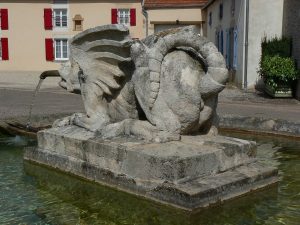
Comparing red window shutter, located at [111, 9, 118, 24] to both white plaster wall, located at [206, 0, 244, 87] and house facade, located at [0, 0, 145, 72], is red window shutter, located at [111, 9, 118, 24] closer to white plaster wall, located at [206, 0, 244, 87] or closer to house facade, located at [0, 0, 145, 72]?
house facade, located at [0, 0, 145, 72]

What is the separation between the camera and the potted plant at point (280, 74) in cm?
1498

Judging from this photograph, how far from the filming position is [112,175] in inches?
182

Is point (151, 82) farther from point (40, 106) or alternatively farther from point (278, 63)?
point (278, 63)

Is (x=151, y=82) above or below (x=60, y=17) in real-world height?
below

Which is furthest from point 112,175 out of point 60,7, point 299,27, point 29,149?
point 60,7

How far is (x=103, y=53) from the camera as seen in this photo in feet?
17.2

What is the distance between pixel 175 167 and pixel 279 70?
11.8 m

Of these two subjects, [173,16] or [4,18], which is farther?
[4,18]

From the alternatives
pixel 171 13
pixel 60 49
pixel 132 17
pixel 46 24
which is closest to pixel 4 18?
pixel 46 24

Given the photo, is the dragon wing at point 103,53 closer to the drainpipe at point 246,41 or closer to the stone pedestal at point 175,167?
the stone pedestal at point 175,167

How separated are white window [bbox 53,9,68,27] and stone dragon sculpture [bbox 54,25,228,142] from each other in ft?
94.0

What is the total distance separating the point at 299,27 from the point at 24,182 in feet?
41.3

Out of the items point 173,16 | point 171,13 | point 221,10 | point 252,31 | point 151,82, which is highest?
point 171,13

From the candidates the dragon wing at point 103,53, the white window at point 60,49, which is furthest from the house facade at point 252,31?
the white window at point 60,49
